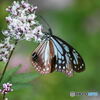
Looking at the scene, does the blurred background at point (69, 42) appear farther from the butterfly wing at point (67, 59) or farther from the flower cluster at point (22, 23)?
the flower cluster at point (22, 23)

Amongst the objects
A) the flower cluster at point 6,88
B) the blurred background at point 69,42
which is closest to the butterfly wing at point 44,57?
the flower cluster at point 6,88

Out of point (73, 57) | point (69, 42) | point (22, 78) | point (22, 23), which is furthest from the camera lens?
point (69, 42)

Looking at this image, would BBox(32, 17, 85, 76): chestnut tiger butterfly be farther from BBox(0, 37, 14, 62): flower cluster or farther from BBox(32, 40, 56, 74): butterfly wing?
BBox(0, 37, 14, 62): flower cluster

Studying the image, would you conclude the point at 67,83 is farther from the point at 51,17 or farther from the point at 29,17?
the point at 29,17

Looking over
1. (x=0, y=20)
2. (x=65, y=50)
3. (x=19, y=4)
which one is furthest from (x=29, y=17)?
(x=0, y=20)

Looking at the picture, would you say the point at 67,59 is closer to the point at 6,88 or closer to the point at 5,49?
the point at 5,49

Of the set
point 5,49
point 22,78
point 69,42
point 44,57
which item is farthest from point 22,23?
point 69,42
